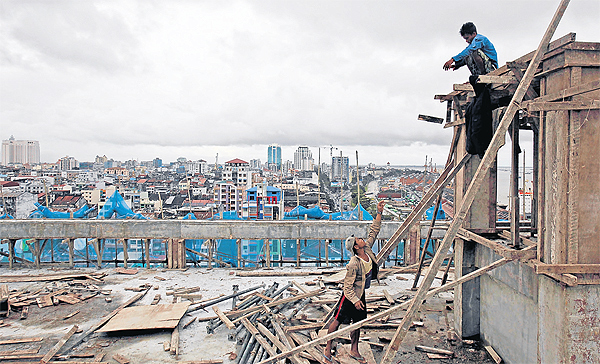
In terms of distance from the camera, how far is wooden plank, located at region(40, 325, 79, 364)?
6634 millimetres

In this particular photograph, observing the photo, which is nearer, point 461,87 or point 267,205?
point 461,87

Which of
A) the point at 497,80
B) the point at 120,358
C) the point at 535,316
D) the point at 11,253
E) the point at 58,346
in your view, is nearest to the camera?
the point at 497,80

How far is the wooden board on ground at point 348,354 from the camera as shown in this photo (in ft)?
20.6

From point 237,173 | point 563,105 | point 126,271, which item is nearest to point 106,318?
point 126,271

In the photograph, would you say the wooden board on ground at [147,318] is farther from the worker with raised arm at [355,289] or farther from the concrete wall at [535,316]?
the concrete wall at [535,316]

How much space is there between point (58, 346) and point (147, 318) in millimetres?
1702

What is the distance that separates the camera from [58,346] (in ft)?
23.4

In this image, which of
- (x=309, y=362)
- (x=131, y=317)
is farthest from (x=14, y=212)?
(x=309, y=362)

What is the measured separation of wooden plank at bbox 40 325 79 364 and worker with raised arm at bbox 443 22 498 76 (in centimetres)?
867

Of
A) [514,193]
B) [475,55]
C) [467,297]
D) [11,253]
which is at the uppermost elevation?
[475,55]

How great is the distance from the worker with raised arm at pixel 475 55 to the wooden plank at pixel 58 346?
28.4ft

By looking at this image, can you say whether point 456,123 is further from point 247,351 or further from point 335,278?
→ point 335,278

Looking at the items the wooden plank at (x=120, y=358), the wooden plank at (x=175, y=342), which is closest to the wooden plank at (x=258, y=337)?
the wooden plank at (x=175, y=342)

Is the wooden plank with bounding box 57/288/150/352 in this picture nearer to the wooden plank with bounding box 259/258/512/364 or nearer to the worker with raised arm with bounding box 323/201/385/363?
the wooden plank with bounding box 259/258/512/364
